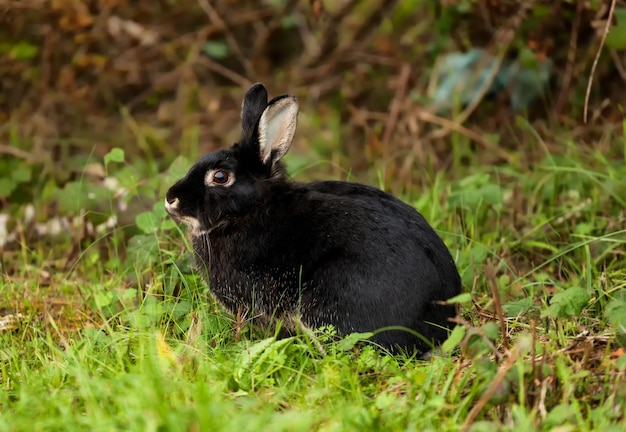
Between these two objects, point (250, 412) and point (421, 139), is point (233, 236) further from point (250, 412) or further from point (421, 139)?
point (421, 139)

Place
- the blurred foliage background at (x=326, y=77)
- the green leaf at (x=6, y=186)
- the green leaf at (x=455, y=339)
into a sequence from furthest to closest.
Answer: the blurred foliage background at (x=326, y=77), the green leaf at (x=6, y=186), the green leaf at (x=455, y=339)

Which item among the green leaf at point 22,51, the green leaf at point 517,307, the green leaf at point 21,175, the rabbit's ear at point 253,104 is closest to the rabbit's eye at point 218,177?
the rabbit's ear at point 253,104

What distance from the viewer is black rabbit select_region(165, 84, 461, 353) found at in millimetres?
3830

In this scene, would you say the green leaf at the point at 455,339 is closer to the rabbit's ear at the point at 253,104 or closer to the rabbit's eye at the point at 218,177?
the rabbit's eye at the point at 218,177

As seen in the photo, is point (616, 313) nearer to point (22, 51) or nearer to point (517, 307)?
point (517, 307)

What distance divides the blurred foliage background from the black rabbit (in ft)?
5.98

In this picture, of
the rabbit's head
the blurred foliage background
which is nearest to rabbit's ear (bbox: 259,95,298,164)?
the rabbit's head

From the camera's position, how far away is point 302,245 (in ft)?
13.4

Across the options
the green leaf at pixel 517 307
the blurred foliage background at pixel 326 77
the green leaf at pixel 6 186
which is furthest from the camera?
the blurred foliage background at pixel 326 77

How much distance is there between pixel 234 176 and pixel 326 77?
346cm

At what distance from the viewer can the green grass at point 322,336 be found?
3082 mm

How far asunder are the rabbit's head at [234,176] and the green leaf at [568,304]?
4.59 ft

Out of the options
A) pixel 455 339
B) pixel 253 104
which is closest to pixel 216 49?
pixel 253 104

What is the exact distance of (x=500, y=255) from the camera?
4910mm
